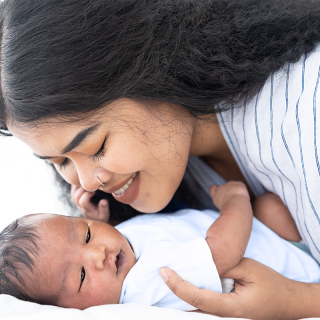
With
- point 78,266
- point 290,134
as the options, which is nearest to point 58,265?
point 78,266

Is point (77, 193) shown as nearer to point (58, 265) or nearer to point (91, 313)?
point (58, 265)

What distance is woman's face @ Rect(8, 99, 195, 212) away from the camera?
0.97 m

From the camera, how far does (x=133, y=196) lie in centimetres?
125

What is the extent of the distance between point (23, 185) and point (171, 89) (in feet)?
3.86

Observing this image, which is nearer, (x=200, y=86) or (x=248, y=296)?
(x=248, y=296)

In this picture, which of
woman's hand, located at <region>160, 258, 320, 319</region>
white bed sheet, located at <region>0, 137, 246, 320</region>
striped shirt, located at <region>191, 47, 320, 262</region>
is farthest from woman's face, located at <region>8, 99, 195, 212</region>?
white bed sheet, located at <region>0, 137, 246, 320</region>

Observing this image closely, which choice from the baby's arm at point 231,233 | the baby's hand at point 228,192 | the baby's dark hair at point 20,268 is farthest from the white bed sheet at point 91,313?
the baby's hand at point 228,192

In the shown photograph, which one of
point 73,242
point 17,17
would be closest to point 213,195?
point 73,242

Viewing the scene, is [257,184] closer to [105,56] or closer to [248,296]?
[248,296]

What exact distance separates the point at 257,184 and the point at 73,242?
83 cm

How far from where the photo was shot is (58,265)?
3.14ft

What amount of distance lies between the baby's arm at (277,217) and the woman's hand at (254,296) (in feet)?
0.88

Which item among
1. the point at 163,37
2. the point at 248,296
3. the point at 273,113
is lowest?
the point at 248,296

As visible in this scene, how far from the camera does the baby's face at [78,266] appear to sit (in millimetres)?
955
